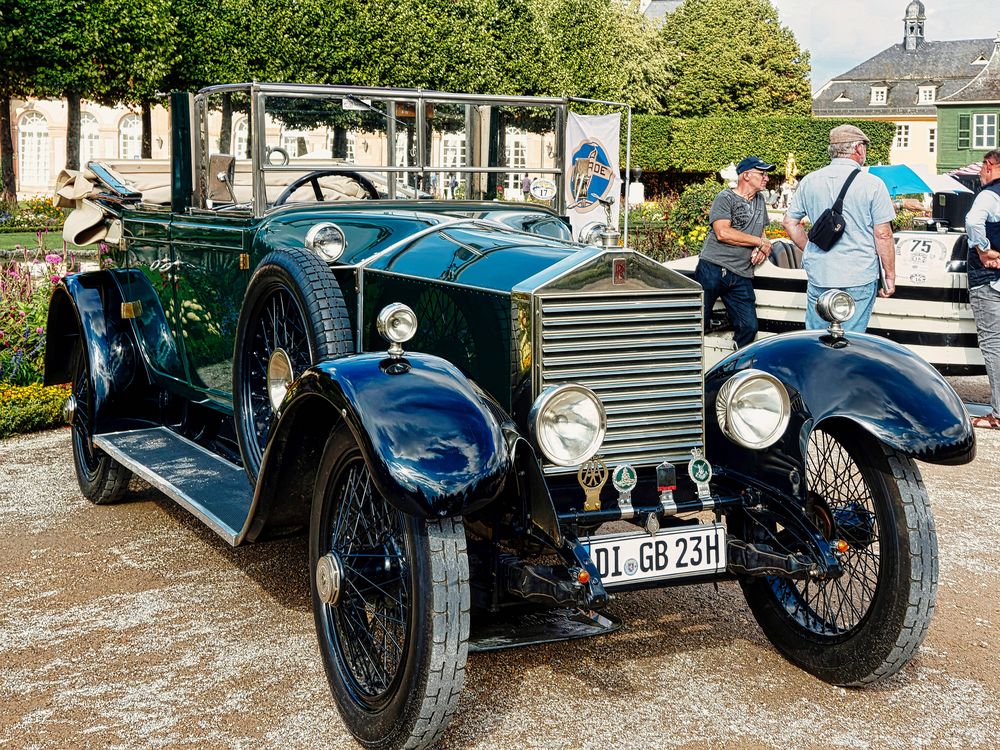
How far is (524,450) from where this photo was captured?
10.6ft

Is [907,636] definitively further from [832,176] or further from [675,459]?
[832,176]

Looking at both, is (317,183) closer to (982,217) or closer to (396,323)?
(396,323)

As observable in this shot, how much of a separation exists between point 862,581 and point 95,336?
4138mm

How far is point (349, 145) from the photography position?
5.13 meters

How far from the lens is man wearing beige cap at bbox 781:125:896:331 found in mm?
6492

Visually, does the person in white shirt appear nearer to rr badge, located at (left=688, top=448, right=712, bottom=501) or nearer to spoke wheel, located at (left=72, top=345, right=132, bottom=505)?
rr badge, located at (left=688, top=448, right=712, bottom=501)

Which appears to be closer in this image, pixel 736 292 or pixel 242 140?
pixel 242 140

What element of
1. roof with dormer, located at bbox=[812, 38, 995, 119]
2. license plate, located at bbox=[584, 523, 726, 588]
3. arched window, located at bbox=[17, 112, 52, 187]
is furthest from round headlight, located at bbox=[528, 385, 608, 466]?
roof with dormer, located at bbox=[812, 38, 995, 119]

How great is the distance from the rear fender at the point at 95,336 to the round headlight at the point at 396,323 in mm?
2994

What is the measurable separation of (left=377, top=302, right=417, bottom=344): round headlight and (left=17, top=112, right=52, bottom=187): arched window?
155 ft

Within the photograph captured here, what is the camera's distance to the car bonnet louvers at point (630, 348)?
3422 millimetres

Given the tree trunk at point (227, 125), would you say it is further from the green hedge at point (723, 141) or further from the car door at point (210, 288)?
the green hedge at point (723, 141)

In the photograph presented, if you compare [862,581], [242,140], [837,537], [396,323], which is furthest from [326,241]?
[862,581]

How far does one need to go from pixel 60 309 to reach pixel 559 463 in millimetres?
4166
